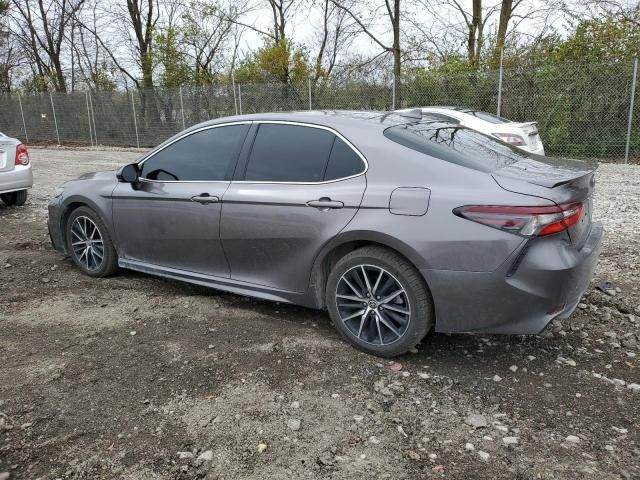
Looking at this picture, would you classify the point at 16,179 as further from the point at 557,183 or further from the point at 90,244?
the point at 557,183

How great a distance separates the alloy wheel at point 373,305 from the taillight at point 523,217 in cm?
64

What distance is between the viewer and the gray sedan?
303cm

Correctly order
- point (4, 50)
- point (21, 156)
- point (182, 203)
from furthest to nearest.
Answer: point (4, 50), point (21, 156), point (182, 203)

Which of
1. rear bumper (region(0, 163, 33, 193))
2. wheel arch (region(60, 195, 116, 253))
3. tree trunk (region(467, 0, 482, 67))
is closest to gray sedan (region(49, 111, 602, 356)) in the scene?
wheel arch (region(60, 195, 116, 253))

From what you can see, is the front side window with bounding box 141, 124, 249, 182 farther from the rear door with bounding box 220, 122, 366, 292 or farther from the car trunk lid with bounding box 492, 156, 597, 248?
the car trunk lid with bounding box 492, 156, 597, 248

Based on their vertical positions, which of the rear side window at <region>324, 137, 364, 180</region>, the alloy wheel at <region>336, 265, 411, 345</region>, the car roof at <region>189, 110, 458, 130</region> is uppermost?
the car roof at <region>189, 110, 458, 130</region>

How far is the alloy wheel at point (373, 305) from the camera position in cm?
337

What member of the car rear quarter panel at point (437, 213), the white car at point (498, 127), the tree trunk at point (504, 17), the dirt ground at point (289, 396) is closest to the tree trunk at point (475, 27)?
the tree trunk at point (504, 17)

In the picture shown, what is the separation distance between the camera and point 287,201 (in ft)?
12.1

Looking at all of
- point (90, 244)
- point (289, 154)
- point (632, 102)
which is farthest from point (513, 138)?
point (90, 244)

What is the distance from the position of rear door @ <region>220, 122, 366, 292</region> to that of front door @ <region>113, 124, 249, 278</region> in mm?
157

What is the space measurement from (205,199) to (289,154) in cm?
75

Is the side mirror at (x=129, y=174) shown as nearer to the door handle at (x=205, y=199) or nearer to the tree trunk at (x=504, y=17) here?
the door handle at (x=205, y=199)

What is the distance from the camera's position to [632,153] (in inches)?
486
